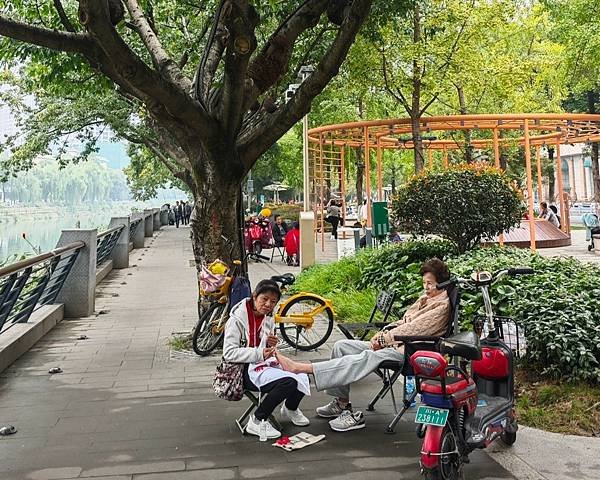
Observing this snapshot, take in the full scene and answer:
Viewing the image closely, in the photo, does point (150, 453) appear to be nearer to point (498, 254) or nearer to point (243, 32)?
point (243, 32)

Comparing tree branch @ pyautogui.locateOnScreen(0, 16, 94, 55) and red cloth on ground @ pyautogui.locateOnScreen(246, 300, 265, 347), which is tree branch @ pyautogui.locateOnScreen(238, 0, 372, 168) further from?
red cloth on ground @ pyautogui.locateOnScreen(246, 300, 265, 347)

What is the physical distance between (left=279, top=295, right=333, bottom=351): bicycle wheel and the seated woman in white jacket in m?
2.68

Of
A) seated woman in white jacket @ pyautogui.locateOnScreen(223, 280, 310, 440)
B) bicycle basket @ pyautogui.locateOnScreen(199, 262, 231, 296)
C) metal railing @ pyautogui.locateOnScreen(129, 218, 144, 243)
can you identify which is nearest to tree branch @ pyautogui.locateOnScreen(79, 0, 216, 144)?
bicycle basket @ pyautogui.locateOnScreen(199, 262, 231, 296)

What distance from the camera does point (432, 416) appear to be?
3555mm

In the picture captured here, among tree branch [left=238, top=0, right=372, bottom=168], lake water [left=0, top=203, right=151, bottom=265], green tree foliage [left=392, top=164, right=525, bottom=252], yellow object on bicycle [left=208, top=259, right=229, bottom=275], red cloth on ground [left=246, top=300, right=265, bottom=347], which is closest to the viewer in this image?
red cloth on ground [left=246, top=300, right=265, bottom=347]

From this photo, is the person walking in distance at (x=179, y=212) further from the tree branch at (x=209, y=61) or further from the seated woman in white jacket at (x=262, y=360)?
the seated woman in white jacket at (x=262, y=360)

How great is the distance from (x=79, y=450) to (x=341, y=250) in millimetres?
12659

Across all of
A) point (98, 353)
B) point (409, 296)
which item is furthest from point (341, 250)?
point (98, 353)

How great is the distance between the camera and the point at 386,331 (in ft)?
16.6

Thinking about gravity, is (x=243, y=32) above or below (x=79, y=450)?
above

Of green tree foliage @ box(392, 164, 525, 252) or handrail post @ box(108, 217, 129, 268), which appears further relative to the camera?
handrail post @ box(108, 217, 129, 268)

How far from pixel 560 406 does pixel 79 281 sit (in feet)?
24.6

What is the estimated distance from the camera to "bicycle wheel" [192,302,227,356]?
728cm

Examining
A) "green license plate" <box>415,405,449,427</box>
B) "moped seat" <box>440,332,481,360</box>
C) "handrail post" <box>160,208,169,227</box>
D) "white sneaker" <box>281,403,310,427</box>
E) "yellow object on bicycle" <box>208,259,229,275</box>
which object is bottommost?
"white sneaker" <box>281,403,310,427</box>
